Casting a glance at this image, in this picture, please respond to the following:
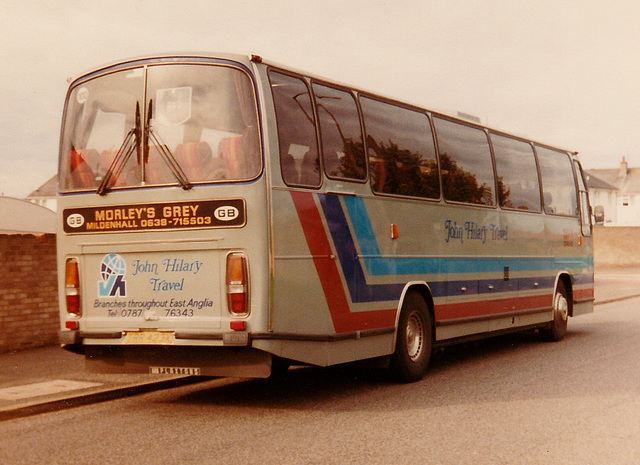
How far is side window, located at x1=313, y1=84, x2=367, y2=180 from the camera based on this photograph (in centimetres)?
881

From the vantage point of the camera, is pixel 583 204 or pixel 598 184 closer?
pixel 583 204

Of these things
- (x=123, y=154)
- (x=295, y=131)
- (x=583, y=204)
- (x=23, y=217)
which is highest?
(x=23, y=217)

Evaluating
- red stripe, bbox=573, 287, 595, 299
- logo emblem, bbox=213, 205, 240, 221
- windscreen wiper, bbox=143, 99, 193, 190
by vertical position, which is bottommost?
red stripe, bbox=573, 287, 595, 299

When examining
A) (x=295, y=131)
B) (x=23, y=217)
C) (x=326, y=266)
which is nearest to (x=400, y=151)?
(x=295, y=131)

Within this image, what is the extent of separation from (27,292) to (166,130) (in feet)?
18.0

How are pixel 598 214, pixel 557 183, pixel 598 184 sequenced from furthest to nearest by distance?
pixel 598 184, pixel 598 214, pixel 557 183

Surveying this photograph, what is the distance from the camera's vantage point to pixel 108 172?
328 inches

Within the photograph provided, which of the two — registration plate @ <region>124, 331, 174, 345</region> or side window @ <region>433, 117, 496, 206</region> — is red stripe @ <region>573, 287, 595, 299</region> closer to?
side window @ <region>433, 117, 496, 206</region>

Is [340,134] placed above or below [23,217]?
below

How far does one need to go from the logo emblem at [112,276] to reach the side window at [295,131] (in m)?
1.80

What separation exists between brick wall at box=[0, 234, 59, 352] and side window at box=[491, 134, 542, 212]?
6.73 m

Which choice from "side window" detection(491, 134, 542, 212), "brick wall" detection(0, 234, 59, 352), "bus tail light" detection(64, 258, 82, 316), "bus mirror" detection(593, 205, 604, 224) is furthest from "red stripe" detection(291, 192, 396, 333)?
"bus mirror" detection(593, 205, 604, 224)

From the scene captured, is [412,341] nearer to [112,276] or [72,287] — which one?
[112,276]

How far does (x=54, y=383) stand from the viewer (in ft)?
31.2
